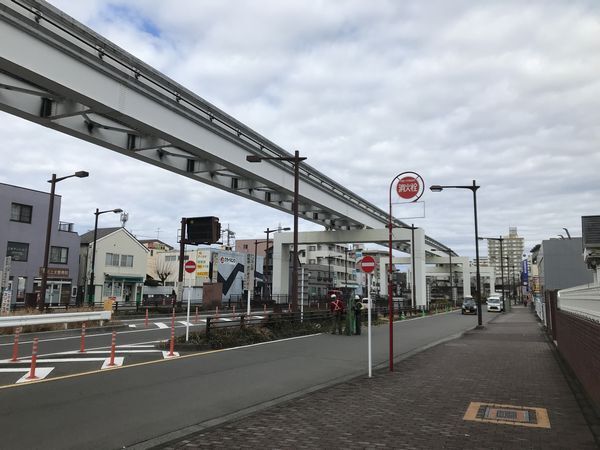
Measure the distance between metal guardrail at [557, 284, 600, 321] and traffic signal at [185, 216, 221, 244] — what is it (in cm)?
1420

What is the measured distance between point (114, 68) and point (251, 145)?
8.24m

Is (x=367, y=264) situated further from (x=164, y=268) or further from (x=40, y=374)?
(x=164, y=268)

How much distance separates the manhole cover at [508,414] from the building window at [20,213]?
42.7 m

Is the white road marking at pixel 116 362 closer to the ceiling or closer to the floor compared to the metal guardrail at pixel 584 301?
closer to the floor

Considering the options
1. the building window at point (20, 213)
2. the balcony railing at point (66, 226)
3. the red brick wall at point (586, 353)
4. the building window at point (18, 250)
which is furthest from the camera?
the balcony railing at point (66, 226)

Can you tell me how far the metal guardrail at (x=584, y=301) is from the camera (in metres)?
8.02

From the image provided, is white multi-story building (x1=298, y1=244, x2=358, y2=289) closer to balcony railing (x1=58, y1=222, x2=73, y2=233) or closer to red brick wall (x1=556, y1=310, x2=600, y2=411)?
balcony railing (x1=58, y1=222, x2=73, y2=233)

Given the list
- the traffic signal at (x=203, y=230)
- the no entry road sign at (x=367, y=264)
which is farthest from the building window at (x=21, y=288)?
the no entry road sign at (x=367, y=264)

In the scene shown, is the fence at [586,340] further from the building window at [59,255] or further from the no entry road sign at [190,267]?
the building window at [59,255]

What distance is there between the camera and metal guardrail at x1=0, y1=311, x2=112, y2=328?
1817 centimetres

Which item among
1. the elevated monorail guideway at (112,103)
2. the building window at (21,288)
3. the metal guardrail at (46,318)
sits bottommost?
the metal guardrail at (46,318)

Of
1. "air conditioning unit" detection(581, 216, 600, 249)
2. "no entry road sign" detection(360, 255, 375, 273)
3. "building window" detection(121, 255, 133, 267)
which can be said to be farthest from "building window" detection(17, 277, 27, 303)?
"air conditioning unit" detection(581, 216, 600, 249)

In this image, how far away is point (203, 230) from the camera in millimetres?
22766

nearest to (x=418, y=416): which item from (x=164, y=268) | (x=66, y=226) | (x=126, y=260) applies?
(x=66, y=226)
